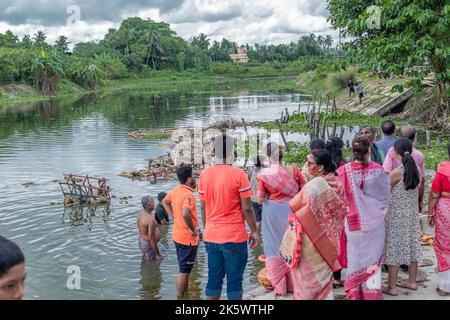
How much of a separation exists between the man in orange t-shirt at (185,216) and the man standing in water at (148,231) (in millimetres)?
1590

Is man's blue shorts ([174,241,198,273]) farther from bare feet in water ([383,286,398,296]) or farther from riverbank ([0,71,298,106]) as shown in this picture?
riverbank ([0,71,298,106])

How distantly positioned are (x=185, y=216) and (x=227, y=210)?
0.78 metres

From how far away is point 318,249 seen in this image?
4445 mm

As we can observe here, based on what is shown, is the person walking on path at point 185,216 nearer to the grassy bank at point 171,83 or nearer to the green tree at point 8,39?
the grassy bank at point 171,83

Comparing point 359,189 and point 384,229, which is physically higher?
point 359,189

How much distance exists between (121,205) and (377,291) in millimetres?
7855

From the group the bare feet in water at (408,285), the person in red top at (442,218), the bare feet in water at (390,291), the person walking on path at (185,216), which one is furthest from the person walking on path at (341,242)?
the person walking on path at (185,216)

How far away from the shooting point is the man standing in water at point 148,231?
7609mm

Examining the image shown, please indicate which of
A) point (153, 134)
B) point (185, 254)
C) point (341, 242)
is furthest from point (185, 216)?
point (153, 134)

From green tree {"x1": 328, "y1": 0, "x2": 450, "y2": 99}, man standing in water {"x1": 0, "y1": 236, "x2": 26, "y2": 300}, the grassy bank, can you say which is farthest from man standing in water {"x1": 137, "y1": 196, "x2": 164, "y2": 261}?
the grassy bank

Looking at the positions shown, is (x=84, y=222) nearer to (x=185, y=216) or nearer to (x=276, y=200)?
(x=185, y=216)
